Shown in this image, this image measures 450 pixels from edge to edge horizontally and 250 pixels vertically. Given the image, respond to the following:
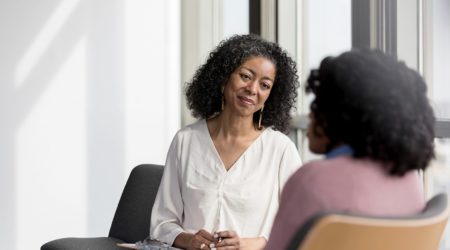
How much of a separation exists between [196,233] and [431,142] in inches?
54.5

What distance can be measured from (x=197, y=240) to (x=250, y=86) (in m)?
0.54

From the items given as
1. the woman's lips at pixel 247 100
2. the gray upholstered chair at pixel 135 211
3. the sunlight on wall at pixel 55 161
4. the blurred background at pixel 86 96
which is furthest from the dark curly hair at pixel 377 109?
the sunlight on wall at pixel 55 161

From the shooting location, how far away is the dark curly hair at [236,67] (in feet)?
9.48

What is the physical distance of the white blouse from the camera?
275 centimetres

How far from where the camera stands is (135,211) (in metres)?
3.65

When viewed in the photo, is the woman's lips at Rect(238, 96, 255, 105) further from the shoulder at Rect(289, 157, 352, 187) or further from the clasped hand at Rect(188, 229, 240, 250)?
the shoulder at Rect(289, 157, 352, 187)

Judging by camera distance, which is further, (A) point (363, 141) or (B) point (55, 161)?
(B) point (55, 161)

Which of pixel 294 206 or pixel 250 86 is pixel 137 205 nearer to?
pixel 250 86

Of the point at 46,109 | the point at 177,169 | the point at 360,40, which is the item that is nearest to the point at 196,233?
the point at 177,169

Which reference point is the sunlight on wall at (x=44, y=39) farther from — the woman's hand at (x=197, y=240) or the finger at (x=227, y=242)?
the finger at (x=227, y=242)

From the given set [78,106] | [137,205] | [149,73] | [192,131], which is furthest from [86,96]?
[192,131]

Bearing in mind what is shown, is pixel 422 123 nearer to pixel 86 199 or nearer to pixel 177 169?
pixel 177 169

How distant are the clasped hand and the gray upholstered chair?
99 cm

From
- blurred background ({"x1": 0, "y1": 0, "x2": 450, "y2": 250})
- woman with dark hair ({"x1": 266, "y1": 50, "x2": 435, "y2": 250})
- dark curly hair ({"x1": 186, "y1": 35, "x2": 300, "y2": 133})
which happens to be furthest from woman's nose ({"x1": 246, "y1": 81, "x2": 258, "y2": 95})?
blurred background ({"x1": 0, "y1": 0, "x2": 450, "y2": 250})
